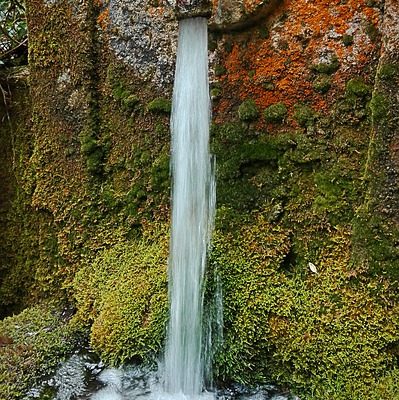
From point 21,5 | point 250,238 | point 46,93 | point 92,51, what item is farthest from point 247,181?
point 21,5

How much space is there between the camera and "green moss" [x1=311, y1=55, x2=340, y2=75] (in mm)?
2850

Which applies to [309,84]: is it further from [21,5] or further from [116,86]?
[21,5]

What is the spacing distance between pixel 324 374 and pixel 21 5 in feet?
14.6

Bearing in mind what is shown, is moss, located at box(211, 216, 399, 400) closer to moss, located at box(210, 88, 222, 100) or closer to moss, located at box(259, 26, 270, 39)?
moss, located at box(210, 88, 222, 100)

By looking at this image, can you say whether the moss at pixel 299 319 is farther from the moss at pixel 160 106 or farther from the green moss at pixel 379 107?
the moss at pixel 160 106

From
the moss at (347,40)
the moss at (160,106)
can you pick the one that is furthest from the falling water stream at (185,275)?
the moss at (347,40)

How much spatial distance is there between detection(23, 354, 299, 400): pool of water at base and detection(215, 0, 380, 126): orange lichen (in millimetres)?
1536

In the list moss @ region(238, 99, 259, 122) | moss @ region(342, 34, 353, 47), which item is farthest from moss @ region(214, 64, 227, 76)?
moss @ region(342, 34, 353, 47)

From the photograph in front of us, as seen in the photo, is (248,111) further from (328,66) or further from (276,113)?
(328,66)

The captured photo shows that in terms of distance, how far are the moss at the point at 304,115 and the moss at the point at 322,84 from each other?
0.11 meters

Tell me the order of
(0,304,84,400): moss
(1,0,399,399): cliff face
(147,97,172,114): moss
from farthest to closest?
(147,97,172,114): moss < (0,304,84,400): moss < (1,0,399,399): cliff face

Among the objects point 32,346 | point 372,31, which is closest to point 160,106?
point 372,31

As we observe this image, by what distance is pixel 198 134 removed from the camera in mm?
3164

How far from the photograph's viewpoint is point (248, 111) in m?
3.11
